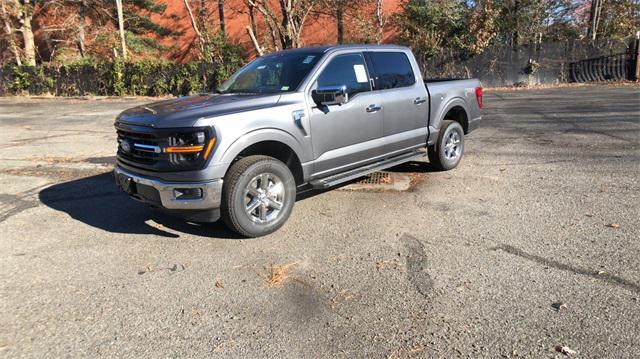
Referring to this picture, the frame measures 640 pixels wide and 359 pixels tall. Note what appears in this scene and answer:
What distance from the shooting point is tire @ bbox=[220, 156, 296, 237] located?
4305 mm

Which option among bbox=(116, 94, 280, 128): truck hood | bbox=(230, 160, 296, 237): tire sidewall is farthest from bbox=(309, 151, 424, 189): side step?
bbox=(116, 94, 280, 128): truck hood

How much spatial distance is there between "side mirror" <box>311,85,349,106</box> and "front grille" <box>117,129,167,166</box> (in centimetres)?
161

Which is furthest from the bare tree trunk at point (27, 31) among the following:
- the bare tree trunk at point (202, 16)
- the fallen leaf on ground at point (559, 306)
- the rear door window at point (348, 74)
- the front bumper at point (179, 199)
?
the fallen leaf on ground at point (559, 306)

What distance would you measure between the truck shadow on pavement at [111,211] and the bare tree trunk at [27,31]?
24.0 metres

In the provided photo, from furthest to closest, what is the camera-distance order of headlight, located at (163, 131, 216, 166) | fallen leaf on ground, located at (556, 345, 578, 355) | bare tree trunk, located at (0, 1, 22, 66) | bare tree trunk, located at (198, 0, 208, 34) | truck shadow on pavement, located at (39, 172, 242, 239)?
bare tree trunk, located at (198, 0, 208, 34) < bare tree trunk, located at (0, 1, 22, 66) < truck shadow on pavement, located at (39, 172, 242, 239) < headlight, located at (163, 131, 216, 166) < fallen leaf on ground, located at (556, 345, 578, 355)

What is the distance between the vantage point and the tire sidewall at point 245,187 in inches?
170

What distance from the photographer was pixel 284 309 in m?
3.30

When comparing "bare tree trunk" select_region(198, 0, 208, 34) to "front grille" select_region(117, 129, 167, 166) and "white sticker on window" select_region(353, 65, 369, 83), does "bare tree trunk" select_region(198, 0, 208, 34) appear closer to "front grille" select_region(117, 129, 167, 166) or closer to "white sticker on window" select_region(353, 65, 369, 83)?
"white sticker on window" select_region(353, 65, 369, 83)

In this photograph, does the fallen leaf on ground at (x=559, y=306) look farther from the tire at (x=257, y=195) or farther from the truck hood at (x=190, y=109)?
the truck hood at (x=190, y=109)

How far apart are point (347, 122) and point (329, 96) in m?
0.57

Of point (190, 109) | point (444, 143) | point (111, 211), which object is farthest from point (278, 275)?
point (444, 143)

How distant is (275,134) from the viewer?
15.0ft

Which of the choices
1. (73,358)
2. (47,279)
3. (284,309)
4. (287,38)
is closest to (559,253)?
(284,309)

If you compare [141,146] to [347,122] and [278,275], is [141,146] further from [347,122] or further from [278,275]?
[347,122]
